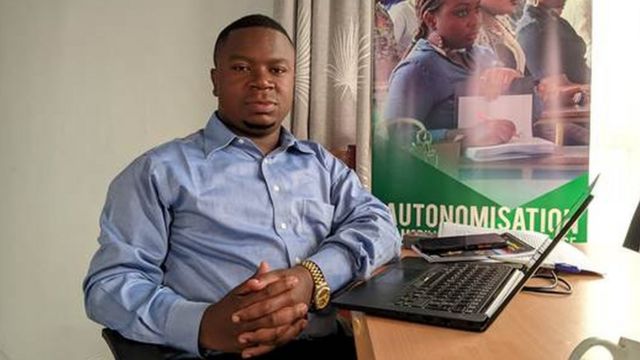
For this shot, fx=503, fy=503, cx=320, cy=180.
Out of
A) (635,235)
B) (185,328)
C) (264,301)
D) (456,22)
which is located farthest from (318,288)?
(456,22)

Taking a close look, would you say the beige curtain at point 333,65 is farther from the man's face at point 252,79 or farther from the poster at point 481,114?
the man's face at point 252,79

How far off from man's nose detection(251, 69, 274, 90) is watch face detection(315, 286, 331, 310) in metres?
0.51

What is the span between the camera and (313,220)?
3.86ft

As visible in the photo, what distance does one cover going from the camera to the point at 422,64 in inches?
70.2

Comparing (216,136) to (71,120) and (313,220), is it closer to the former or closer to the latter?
(313,220)

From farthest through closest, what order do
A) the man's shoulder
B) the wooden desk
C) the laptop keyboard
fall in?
the man's shoulder → the laptop keyboard → the wooden desk

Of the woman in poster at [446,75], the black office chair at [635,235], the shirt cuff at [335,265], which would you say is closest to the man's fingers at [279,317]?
the shirt cuff at [335,265]

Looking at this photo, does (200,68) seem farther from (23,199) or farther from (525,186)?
(525,186)

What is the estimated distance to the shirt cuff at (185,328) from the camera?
2.77ft

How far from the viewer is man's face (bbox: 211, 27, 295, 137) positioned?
120 cm

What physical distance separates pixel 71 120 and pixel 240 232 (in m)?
1.06

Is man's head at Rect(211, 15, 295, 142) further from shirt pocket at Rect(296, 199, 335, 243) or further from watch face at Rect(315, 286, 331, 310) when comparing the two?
watch face at Rect(315, 286, 331, 310)

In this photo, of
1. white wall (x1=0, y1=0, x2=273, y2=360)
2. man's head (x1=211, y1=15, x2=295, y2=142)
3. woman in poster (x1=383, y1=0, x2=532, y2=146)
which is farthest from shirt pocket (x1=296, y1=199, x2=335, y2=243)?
white wall (x1=0, y1=0, x2=273, y2=360)

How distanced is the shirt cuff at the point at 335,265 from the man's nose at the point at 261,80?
0.42 m
